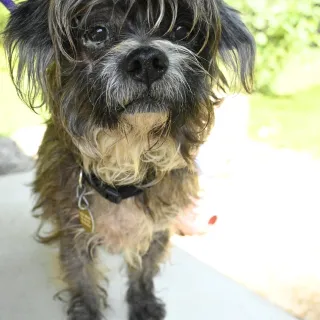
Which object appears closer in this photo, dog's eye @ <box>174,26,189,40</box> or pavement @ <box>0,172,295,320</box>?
dog's eye @ <box>174,26,189,40</box>

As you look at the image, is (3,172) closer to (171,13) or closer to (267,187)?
(267,187)

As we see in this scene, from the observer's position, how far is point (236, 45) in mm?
1290

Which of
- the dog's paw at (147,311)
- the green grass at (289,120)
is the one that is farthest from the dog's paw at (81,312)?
the green grass at (289,120)

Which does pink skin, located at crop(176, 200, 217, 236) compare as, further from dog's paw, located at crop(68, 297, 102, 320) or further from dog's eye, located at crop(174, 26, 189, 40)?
dog's eye, located at crop(174, 26, 189, 40)

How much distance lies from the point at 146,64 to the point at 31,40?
1.04ft

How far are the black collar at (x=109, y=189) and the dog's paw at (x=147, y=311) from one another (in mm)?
389

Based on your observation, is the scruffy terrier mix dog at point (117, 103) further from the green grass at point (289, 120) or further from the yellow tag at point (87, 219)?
the green grass at point (289, 120)

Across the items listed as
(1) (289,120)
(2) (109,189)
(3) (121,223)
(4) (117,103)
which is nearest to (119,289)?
(3) (121,223)

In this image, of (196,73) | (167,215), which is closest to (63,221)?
(167,215)

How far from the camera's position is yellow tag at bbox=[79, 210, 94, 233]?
4.51 feet

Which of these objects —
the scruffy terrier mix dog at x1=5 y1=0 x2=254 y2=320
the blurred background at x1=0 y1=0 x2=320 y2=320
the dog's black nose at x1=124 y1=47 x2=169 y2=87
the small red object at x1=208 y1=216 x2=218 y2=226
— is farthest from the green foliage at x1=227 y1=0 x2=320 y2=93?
the dog's black nose at x1=124 y1=47 x2=169 y2=87

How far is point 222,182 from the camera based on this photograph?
2.43 metres

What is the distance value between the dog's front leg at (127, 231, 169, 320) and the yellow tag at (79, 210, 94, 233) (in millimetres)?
248

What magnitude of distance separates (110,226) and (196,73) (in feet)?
1.66
